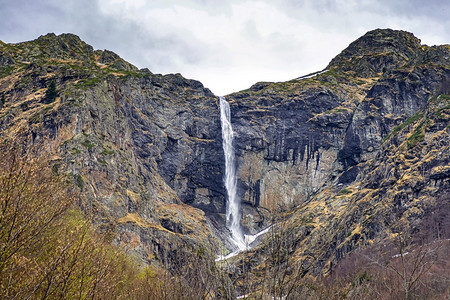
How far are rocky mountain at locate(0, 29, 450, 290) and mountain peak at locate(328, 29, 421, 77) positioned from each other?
4.37 feet

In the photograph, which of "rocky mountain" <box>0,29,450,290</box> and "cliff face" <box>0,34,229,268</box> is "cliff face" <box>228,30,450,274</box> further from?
"cliff face" <box>0,34,229,268</box>

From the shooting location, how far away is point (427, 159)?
88.3 meters

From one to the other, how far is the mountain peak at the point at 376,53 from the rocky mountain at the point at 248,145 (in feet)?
4.37

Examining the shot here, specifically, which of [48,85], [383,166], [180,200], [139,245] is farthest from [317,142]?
[48,85]

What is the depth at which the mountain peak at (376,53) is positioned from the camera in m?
174

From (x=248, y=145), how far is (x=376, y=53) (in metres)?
90.5

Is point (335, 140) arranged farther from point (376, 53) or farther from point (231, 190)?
point (376, 53)

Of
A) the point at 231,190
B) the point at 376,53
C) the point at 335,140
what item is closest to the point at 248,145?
the point at 231,190

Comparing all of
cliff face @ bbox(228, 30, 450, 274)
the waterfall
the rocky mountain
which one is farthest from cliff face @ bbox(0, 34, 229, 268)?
cliff face @ bbox(228, 30, 450, 274)

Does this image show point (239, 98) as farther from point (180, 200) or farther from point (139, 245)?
point (139, 245)

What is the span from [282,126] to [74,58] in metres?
86.4

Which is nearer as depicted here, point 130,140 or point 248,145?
point 130,140

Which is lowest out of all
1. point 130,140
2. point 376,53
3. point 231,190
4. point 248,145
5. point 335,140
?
point 231,190

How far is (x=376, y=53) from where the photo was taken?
187 meters
